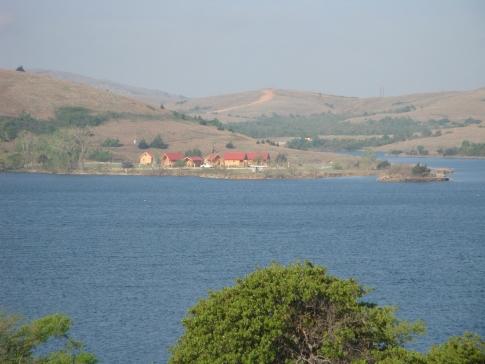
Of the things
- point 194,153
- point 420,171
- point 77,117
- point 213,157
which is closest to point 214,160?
point 213,157

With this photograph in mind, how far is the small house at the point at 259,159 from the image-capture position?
12198 cm

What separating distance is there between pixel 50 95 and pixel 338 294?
132334 mm

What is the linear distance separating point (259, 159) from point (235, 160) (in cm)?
310

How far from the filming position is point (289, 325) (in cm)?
1894

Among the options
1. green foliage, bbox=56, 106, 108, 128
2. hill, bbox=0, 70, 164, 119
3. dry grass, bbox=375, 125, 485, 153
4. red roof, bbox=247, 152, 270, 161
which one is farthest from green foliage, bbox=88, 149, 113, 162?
dry grass, bbox=375, 125, 485, 153

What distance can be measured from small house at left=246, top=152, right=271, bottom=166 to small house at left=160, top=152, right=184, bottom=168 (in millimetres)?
8671

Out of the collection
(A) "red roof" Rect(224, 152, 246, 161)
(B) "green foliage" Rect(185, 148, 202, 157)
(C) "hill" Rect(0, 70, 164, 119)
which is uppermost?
(C) "hill" Rect(0, 70, 164, 119)

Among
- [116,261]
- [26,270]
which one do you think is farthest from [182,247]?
[26,270]

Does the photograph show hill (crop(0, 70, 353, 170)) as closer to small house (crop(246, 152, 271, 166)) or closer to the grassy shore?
small house (crop(246, 152, 271, 166))

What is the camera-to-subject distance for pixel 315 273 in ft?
65.8

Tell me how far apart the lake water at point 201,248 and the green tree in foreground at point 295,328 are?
→ 8771 mm

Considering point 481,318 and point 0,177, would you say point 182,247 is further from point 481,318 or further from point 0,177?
point 0,177

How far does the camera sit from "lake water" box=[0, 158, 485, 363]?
108 feet

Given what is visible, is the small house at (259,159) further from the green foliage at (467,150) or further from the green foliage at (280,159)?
the green foliage at (467,150)
